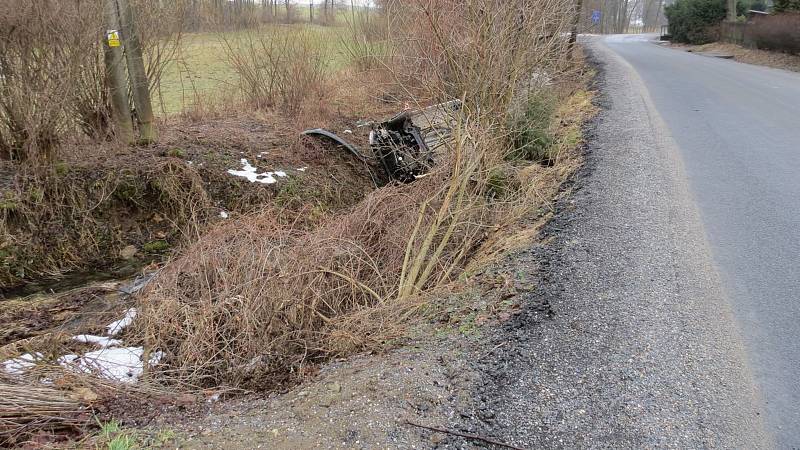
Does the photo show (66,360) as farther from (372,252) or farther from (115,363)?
(372,252)

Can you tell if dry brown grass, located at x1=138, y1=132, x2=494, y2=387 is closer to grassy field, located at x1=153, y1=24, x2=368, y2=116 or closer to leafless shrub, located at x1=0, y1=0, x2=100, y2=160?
leafless shrub, located at x1=0, y1=0, x2=100, y2=160

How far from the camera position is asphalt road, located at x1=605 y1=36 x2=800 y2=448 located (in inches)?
139

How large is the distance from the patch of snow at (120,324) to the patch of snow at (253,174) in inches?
168

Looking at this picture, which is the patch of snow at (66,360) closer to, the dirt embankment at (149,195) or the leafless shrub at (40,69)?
the dirt embankment at (149,195)

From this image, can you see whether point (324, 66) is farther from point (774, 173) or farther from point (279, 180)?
point (774, 173)

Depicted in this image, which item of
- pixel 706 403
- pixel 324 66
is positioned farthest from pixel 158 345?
pixel 324 66

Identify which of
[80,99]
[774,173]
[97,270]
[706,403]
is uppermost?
[80,99]

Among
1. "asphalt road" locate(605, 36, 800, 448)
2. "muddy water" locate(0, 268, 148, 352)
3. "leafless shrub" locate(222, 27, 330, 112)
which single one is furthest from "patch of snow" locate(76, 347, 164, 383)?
"leafless shrub" locate(222, 27, 330, 112)

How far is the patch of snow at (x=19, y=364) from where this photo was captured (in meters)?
4.18

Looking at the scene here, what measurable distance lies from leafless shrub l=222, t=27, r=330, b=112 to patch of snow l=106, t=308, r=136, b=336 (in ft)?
26.5

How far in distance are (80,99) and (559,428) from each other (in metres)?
8.87

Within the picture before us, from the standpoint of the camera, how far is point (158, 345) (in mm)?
4828

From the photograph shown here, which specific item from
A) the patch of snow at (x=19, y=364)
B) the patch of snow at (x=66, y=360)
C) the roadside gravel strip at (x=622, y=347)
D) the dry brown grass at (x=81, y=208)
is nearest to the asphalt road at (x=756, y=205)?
the roadside gravel strip at (x=622, y=347)

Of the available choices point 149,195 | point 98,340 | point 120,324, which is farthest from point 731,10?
point 98,340
